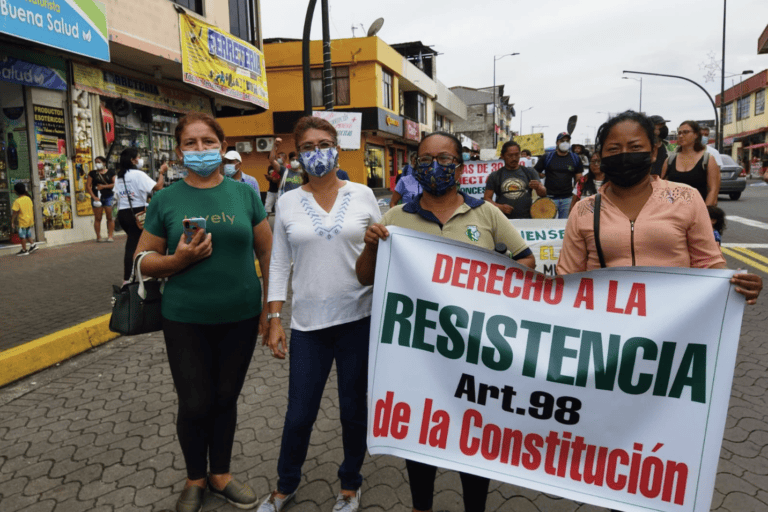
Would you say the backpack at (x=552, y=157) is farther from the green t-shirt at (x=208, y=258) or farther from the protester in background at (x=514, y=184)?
the green t-shirt at (x=208, y=258)

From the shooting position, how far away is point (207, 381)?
2.70 metres

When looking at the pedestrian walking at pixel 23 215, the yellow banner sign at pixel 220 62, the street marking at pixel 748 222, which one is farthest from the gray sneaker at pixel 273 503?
the street marking at pixel 748 222

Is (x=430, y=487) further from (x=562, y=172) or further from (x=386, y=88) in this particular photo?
(x=386, y=88)

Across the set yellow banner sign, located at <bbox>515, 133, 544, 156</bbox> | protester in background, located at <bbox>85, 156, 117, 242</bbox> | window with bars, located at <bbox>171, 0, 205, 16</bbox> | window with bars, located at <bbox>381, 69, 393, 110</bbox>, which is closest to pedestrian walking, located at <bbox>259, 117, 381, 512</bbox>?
→ protester in background, located at <bbox>85, 156, 117, 242</bbox>

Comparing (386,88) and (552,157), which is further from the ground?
(386,88)

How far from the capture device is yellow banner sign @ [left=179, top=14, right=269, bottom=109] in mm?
13148

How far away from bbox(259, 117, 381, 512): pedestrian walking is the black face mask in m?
1.06

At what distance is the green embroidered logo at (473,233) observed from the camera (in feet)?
8.00

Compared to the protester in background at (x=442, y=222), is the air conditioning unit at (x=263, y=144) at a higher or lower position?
higher

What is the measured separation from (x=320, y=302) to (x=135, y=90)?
1406 centimetres

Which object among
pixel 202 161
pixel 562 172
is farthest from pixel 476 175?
pixel 202 161

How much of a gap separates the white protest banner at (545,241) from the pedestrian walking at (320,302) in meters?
3.37

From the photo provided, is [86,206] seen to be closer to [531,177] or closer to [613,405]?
[531,177]

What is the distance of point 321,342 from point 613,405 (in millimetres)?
1247
